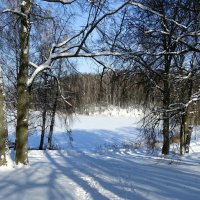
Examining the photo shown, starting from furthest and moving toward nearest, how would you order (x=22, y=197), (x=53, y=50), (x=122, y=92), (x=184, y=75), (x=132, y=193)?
(x=122, y=92) < (x=184, y=75) < (x=53, y=50) < (x=132, y=193) < (x=22, y=197)

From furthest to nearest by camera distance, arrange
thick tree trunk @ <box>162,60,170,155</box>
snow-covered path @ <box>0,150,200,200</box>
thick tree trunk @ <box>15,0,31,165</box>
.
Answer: thick tree trunk @ <box>162,60,170,155</box>
thick tree trunk @ <box>15,0,31,165</box>
snow-covered path @ <box>0,150,200,200</box>

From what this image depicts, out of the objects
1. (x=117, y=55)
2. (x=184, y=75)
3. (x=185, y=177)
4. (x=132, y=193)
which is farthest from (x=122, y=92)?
(x=132, y=193)

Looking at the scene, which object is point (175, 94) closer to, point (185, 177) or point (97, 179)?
point (185, 177)

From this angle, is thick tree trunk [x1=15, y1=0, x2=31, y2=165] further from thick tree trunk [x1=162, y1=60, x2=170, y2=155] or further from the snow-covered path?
thick tree trunk [x1=162, y1=60, x2=170, y2=155]

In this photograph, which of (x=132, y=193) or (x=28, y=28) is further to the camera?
(x=28, y=28)

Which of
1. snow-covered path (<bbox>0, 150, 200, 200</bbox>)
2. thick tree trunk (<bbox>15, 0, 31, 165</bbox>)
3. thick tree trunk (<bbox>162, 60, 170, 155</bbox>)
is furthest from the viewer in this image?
thick tree trunk (<bbox>162, 60, 170, 155</bbox>)

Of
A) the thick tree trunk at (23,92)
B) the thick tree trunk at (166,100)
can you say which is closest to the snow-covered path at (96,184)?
the thick tree trunk at (23,92)

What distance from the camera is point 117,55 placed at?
11.8 metres

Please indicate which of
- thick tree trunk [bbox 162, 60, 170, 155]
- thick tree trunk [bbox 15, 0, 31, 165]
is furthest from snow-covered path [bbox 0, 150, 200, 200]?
thick tree trunk [bbox 162, 60, 170, 155]

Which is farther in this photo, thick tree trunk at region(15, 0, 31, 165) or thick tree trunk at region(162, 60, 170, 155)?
thick tree trunk at region(162, 60, 170, 155)

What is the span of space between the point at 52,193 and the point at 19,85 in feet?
15.4

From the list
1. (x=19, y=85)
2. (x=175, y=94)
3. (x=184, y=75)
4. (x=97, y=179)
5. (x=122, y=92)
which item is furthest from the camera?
(x=122, y=92)

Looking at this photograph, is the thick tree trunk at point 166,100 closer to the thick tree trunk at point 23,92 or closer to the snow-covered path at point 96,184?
the snow-covered path at point 96,184

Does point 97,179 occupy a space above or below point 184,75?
below
